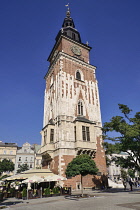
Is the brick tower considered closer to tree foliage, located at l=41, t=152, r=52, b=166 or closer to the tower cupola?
tree foliage, located at l=41, t=152, r=52, b=166

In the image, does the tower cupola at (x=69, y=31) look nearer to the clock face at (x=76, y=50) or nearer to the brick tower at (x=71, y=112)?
the brick tower at (x=71, y=112)

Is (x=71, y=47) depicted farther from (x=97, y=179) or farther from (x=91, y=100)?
(x=97, y=179)

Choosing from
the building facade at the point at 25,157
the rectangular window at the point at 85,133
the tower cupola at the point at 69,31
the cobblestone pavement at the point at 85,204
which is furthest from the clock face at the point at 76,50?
the building facade at the point at 25,157

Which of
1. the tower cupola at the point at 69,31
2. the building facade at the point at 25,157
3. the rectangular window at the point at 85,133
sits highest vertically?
the tower cupola at the point at 69,31

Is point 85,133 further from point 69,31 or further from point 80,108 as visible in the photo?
point 69,31

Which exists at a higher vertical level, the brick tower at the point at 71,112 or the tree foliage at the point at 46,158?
the brick tower at the point at 71,112

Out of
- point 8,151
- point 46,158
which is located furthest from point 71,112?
point 8,151

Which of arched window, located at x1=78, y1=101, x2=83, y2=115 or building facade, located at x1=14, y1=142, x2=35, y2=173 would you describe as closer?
arched window, located at x1=78, y1=101, x2=83, y2=115

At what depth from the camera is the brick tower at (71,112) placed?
2319 cm

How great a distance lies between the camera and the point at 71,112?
26.4 metres

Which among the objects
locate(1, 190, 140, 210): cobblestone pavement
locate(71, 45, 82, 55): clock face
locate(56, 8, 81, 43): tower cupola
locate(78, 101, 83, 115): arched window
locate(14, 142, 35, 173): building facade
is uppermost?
locate(56, 8, 81, 43): tower cupola

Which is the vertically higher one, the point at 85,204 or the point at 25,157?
the point at 25,157

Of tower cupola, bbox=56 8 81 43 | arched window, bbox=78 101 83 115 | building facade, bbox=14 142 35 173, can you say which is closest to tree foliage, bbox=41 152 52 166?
arched window, bbox=78 101 83 115

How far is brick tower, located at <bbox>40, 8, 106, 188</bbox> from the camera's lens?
2319cm
